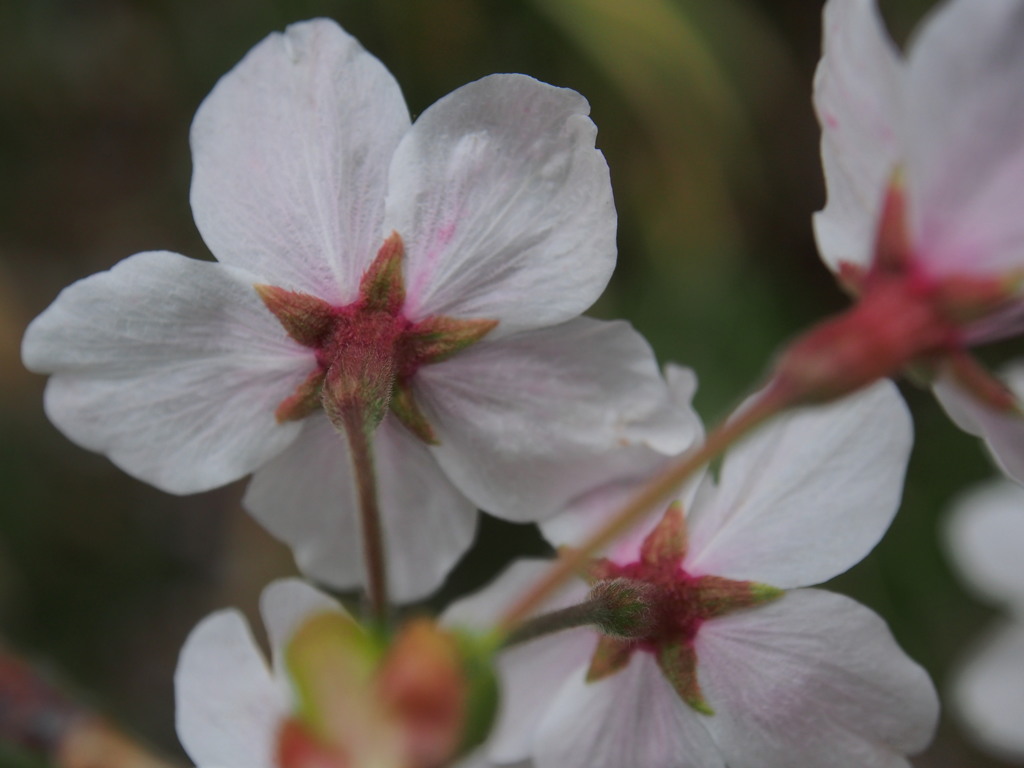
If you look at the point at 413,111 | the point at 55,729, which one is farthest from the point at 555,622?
the point at 413,111

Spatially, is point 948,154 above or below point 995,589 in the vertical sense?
above

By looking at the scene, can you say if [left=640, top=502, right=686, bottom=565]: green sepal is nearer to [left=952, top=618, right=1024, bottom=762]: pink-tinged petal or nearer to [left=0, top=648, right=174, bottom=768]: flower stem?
[left=0, top=648, right=174, bottom=768]: flower stem

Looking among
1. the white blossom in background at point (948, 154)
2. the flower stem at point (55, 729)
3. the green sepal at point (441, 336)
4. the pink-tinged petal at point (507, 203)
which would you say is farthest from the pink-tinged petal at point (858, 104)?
the flower stem at point (55, 729)

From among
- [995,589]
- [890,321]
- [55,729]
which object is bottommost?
[995,589]

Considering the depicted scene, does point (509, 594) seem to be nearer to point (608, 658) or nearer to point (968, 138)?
point (608, 658)

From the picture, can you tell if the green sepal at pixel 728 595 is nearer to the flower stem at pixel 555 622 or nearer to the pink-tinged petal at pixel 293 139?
the flower stem at pixel 555 622
